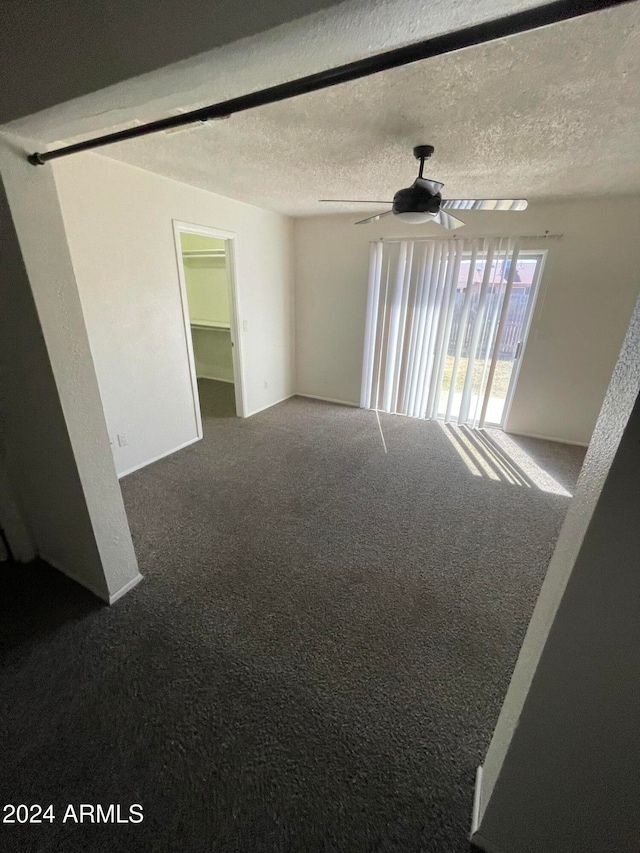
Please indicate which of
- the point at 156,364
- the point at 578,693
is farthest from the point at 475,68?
the point at 156,364

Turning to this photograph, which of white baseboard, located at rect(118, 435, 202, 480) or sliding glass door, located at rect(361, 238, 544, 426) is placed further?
sliding glass door, located at rect(361, 238, 544, 426)

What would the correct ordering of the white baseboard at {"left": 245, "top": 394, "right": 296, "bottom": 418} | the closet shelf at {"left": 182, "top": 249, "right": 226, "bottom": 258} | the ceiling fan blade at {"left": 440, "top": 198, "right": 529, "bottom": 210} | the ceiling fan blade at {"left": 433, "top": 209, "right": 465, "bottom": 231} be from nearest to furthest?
the ceiling fan blade at {"left": 440, "top": 198, "right": 529, "bottom": 210}
the ceiling fan blade at {"left": 433, "top": 209, "right": 465, "bottom": 231}
the white baseboard at {"left": 245, "top": 394, "right": 296, "bottom": 418}
the closet shelf at {"left": 182, "top": 249, "right": 226, "bottom": 258}

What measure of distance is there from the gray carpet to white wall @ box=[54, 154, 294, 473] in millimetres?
790

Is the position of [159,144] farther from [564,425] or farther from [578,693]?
[564,425]

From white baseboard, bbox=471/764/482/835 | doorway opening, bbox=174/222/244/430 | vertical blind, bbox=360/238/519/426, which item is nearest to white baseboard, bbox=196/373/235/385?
doorway opening, bbox=174/222/244/430

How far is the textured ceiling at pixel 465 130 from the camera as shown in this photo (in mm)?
1277

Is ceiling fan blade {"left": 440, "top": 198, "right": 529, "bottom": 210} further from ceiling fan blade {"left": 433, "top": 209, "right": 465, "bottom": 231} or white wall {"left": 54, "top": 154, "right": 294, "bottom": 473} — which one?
white wall {"left": 54, "top": 154, "right": 294, "bottom": 473}

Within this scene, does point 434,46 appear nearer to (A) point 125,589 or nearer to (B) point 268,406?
(A) point 125,589

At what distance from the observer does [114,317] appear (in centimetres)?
268

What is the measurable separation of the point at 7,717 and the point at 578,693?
74.9 inches

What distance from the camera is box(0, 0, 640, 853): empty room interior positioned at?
2.46ft

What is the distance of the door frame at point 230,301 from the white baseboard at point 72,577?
6.04 ft

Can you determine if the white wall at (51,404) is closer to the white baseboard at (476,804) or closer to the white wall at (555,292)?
the white baseboard at (476,804)

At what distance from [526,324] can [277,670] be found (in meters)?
3.88
